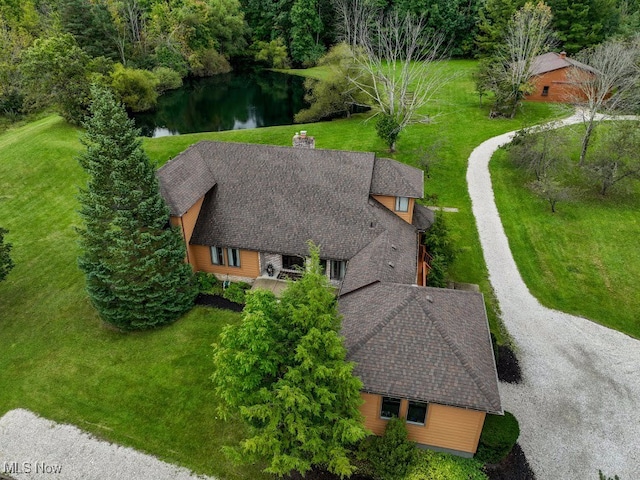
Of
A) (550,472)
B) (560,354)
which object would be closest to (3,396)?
(550,472)

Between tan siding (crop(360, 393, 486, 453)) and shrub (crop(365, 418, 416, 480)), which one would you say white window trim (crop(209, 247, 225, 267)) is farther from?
shrub (crop(365, 418, 416, 480))

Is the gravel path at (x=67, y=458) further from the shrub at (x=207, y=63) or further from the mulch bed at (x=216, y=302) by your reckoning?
the shrub at (x=207, y=63)

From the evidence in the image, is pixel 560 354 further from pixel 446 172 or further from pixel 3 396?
pixel 3 396

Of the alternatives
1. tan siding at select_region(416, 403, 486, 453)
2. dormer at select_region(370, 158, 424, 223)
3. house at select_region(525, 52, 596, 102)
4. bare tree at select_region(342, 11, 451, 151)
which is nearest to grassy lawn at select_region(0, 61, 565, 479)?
dormer at select_region(370, 158, 424, 223)

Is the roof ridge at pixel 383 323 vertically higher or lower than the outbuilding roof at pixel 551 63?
lower

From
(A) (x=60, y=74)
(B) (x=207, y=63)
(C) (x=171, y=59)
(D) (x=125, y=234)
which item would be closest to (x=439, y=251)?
(D) (x=125, y=234)

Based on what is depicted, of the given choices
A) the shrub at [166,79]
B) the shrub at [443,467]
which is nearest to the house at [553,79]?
the shrub at [443,467]

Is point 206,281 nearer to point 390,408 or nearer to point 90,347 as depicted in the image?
point 90,347
